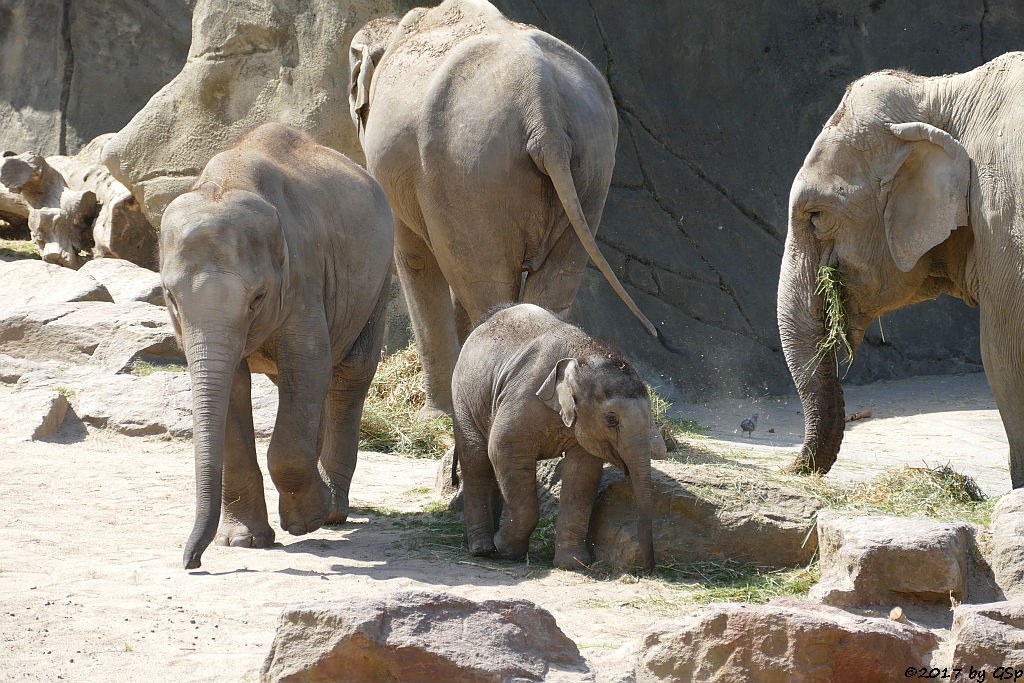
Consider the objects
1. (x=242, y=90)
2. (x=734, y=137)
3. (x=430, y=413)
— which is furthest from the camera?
(x=734, y=137)

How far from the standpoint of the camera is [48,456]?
249 inches

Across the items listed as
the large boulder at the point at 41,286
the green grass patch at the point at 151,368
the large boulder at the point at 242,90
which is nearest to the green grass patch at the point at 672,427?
the green grass patch at the point at 151,368

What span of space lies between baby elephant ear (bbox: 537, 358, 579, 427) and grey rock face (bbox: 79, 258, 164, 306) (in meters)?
6.09

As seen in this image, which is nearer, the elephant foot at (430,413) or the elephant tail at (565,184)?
the elephant tail at (565,184)

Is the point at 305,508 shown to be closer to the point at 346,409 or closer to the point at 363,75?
the point at 346,409

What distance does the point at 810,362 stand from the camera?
5656 millimetres

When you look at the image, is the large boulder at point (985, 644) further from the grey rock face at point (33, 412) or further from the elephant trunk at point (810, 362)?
the grey rock face at point (33, 412)

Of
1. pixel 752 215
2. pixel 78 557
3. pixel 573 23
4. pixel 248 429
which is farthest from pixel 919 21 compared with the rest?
pixel 78 557

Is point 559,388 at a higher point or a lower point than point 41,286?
lower

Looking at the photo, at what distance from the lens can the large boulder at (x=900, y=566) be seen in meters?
3.74

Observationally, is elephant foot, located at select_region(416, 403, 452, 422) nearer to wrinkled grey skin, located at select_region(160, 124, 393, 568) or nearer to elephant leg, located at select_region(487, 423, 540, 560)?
wrinkled grey skin, located at select_region(160, 124, 393, 568)

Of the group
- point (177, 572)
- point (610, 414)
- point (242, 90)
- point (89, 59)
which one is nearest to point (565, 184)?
point (610, 414)

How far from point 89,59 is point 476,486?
11.7 metres

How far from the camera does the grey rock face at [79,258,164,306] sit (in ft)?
32.7
